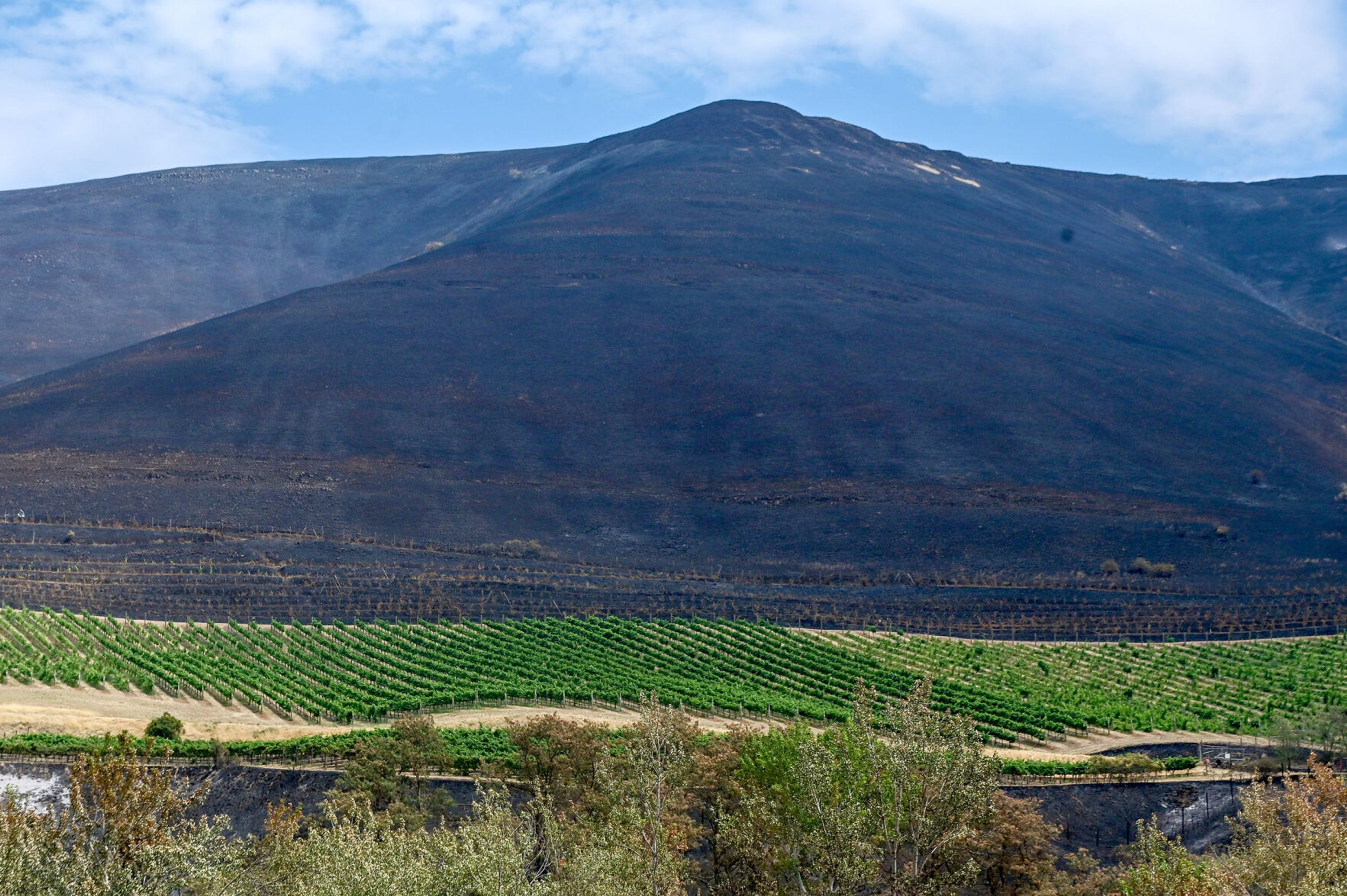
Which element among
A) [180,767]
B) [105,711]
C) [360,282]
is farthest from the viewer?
[360,282]

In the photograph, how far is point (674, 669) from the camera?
187 feet

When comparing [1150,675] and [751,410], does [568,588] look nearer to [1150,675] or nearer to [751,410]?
[1150,675]

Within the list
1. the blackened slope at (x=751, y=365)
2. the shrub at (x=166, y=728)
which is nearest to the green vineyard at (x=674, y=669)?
the shrub at (x=166, y=728)

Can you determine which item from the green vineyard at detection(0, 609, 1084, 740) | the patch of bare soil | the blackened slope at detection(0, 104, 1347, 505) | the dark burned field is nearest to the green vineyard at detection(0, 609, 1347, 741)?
the green vineyard at detection(0, 609, 1084, 740)

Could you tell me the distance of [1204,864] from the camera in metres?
22.9

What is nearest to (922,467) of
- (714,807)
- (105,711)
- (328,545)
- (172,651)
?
(328,545)

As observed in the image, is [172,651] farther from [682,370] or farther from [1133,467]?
[1133,467]

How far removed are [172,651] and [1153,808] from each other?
39258 mm

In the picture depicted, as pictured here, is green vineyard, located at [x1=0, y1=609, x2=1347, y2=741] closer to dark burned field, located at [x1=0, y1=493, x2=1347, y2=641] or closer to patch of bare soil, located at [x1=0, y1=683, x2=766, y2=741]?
patch of bare soil, located at [x1=0, y1=683, x2=766, y2=741]

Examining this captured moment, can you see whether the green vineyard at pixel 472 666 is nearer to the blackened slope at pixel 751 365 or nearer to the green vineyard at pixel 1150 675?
the green vineyard at pixel 1150 675

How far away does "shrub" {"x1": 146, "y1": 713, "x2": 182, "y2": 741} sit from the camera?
40562 mm

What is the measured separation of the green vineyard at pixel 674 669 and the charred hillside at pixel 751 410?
59.2 ft

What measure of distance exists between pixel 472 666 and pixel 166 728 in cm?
1628

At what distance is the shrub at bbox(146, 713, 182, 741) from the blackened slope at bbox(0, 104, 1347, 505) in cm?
6021
